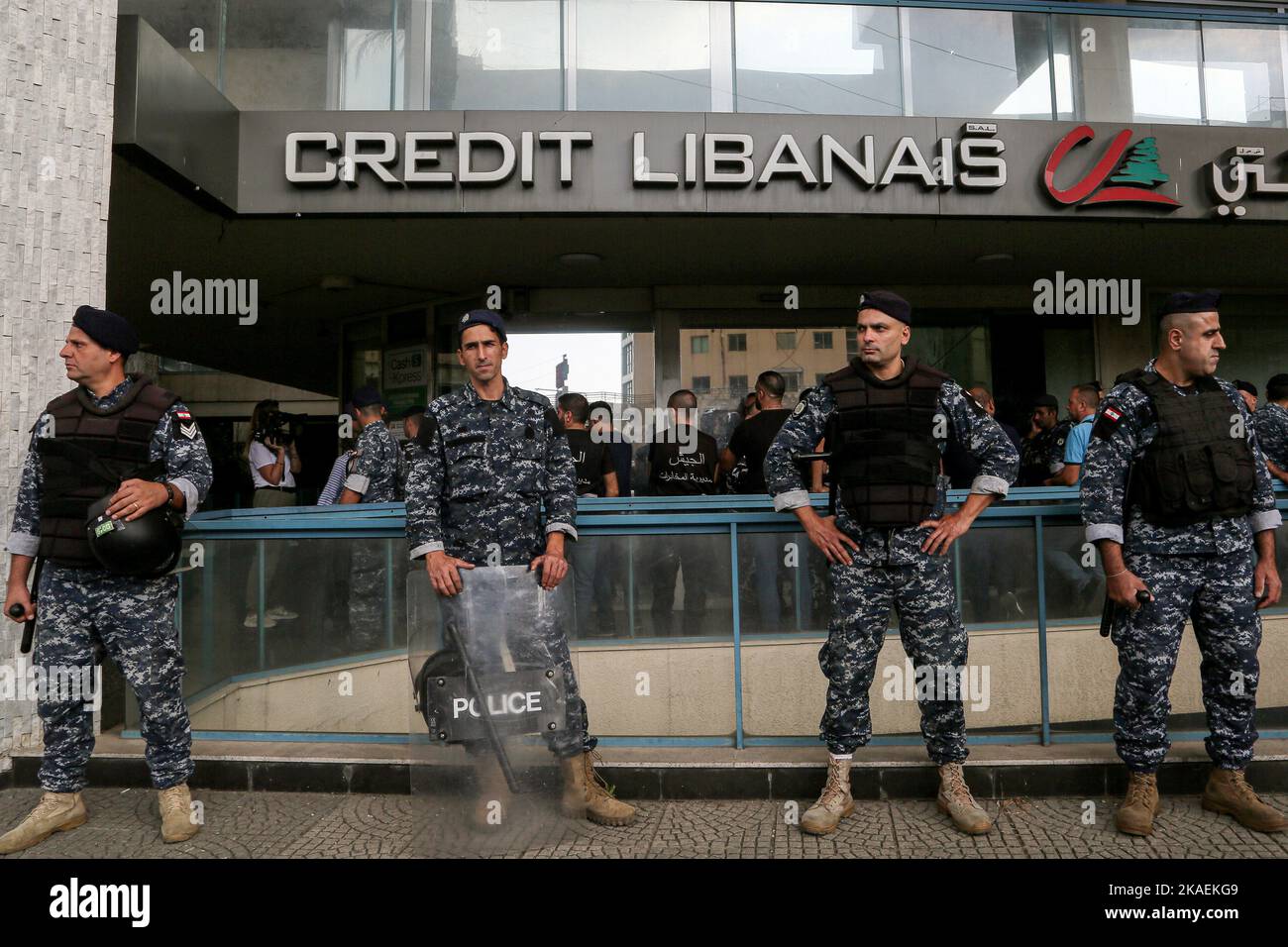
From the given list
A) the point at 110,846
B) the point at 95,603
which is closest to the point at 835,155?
the point at 95,603

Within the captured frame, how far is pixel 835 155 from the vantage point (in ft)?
23.5

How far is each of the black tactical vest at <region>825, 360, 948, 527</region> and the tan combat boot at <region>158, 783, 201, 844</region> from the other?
9.16 feet

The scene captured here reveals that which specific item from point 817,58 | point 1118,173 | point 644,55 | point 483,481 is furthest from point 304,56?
point 1118,173

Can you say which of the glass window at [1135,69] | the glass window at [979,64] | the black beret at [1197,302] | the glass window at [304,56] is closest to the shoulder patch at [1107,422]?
the black beret at [1197,302]

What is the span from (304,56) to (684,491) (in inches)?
189

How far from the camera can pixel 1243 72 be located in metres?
7.91

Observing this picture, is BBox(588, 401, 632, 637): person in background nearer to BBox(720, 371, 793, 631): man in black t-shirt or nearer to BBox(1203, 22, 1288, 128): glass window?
BBox(720, 371, 793, 631): man in black t-shirt

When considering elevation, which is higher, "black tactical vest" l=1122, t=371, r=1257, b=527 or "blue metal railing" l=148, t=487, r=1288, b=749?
"black tactical vest" l=1122, t=371, r=1257, b=527

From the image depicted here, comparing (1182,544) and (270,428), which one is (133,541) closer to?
(1182,544)

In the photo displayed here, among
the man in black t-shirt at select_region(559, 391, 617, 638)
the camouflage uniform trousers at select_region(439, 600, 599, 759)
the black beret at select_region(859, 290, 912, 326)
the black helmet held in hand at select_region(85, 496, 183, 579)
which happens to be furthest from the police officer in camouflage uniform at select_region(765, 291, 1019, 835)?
the man in black t-shirt at select_region(559, 391, 617, 638)

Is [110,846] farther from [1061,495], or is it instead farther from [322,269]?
[322,269]

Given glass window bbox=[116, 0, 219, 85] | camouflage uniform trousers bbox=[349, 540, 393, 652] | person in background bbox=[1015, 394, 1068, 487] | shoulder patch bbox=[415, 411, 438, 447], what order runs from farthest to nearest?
1. person in background bbox=[1015, 394, 1068, 487]
2. glass window bbox=[116, 0, 219, 85]
3. camouflage uniform trousers bbox=[349, 540, 393, 652]
4. shoulder patch bbox=[415, 411, 438, 447]

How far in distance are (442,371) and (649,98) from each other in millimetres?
4617

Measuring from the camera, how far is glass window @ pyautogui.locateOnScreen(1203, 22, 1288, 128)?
25.5 ft
